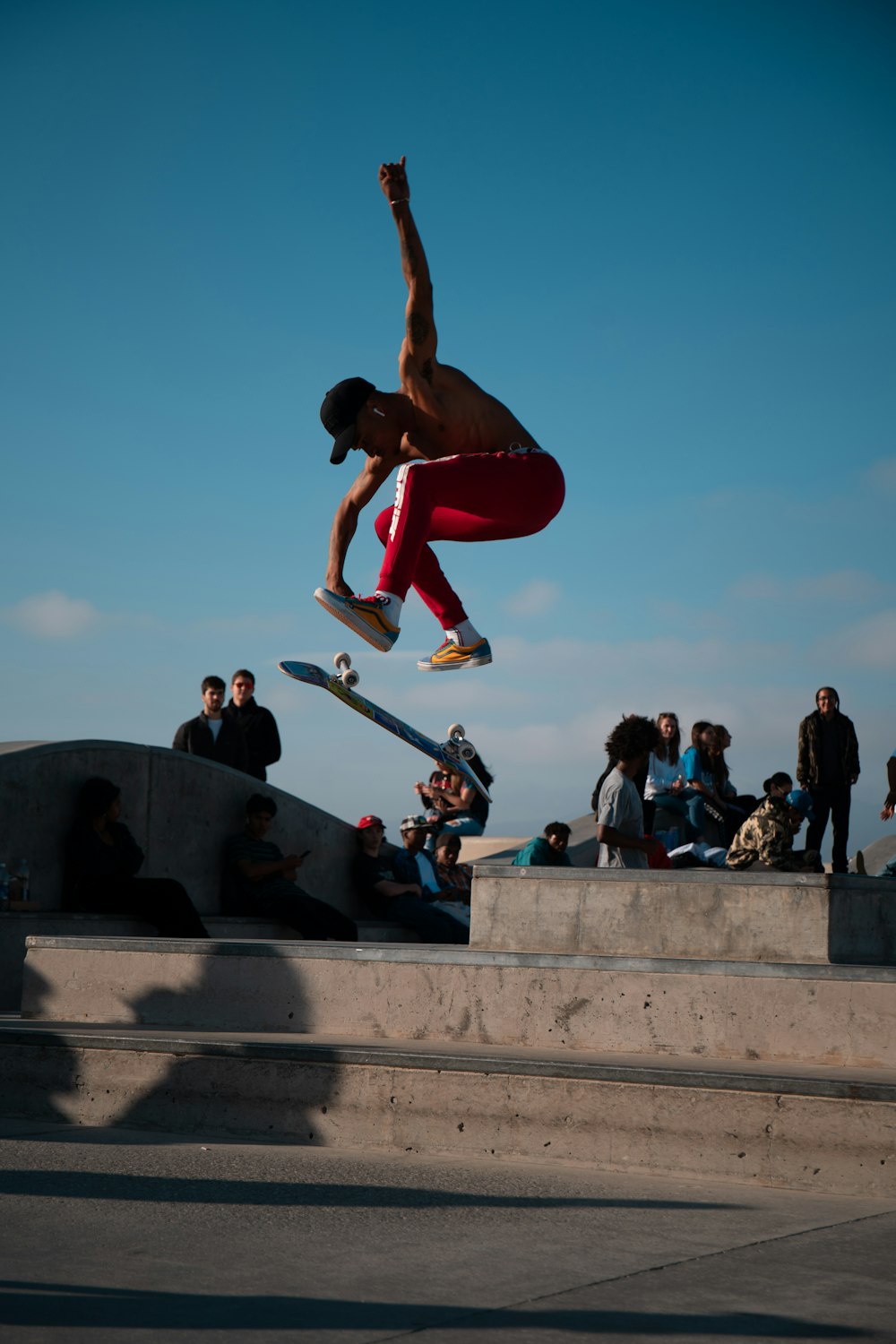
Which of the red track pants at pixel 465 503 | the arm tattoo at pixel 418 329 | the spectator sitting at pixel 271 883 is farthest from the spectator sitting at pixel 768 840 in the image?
the arm tattoo at pixel 418 329

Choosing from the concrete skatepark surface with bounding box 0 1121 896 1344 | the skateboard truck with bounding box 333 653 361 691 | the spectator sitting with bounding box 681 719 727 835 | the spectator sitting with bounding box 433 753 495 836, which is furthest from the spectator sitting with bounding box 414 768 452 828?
the concrete skatepark surface with bounding box 0 1121 896 1344

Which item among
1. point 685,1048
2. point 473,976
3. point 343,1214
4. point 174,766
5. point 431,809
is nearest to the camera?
point 343,1214

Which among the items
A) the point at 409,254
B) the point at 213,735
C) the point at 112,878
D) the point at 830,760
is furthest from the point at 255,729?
the point at 409,254

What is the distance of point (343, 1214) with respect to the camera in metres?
4.30

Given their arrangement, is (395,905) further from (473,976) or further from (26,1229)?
(26,1229)

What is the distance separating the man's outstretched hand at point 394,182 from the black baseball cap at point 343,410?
Result: 1.02m

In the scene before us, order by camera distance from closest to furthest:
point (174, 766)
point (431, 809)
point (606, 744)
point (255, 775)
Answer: point (606, 744), point (174, 766), point (255, 775), point (431, 809)

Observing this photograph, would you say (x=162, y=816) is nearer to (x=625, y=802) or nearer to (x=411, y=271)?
(x=625, y=802)

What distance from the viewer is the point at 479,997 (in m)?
6.24

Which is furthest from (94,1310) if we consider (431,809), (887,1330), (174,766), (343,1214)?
(431,809)

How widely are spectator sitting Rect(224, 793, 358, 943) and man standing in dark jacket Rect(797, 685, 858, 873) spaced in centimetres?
488

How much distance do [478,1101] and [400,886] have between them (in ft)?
23.7

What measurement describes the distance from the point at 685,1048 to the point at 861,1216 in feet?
4.87

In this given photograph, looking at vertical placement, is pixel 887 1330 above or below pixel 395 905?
below
